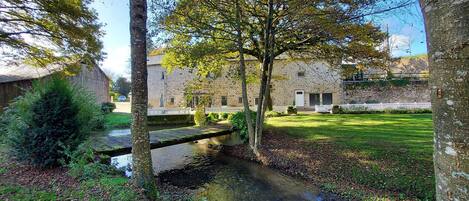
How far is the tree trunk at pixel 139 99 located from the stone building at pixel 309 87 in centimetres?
1749

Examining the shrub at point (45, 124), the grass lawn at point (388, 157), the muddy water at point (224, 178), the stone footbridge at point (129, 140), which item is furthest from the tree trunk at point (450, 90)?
the stone footbridge at point (129, 140)

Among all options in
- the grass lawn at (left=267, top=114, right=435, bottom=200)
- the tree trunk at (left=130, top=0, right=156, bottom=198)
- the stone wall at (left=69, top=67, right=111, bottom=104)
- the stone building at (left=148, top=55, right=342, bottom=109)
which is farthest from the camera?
the stone building at (left=148, top=55, right=342, bottom=109)

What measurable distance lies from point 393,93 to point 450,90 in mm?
25650

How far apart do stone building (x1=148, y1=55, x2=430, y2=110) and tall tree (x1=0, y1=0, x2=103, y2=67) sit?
11.0 meters

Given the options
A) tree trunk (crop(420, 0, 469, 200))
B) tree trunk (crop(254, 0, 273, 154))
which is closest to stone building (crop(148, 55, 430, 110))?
tree trunk (crop(254, 0, 273, 154))

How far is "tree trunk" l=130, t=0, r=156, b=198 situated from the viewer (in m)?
4.29

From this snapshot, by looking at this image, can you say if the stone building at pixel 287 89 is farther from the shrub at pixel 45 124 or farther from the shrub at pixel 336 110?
the shrub at pixel 45 124

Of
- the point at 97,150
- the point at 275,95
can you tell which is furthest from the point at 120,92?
the point at 97,150

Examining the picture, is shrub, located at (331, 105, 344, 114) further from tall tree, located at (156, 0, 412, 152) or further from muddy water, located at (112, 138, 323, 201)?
muddy water, located at (112, 138, 323, 201)

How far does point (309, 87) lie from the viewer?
83.9 ft

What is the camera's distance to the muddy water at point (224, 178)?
19.5ft

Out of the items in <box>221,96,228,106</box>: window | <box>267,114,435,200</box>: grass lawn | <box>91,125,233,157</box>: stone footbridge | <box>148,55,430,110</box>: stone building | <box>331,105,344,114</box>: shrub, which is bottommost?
<box>267,114,435,200</box>: grass lawn

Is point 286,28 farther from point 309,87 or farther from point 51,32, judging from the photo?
point 309,87

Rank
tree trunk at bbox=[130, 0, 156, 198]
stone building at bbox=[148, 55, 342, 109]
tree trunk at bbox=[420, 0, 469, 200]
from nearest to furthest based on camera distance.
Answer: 1. tree trunk at bbox=[420, 0, 469, 200]
2. tree trunk at bbox=[130, 0, 156, 198]
3. stone building at bbox=[148, 55, 342, 109]
